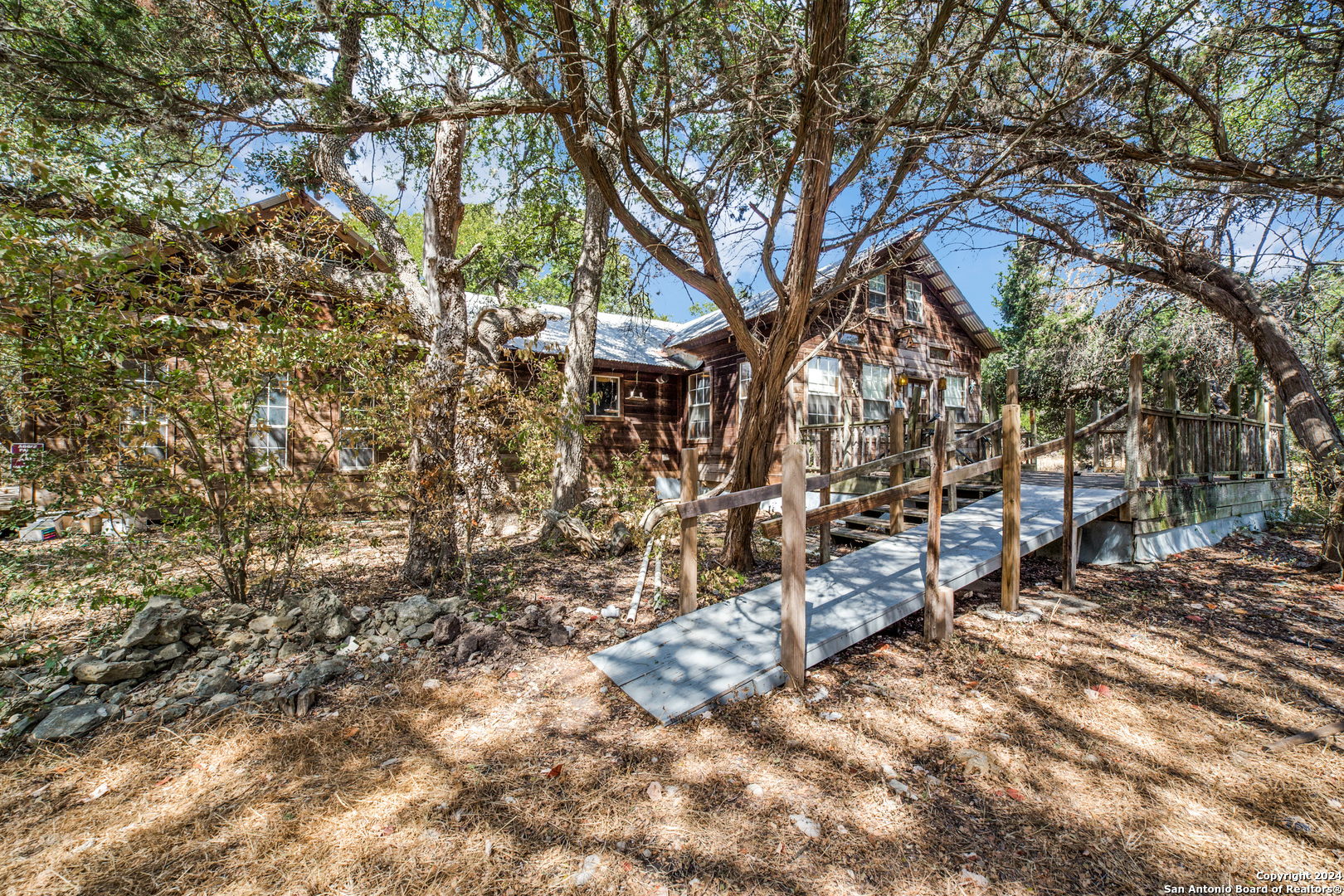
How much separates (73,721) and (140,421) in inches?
74.7

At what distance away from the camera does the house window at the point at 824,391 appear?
531 inches

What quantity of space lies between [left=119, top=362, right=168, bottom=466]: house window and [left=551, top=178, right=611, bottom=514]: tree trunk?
5.13 metres

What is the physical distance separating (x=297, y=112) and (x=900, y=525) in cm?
733

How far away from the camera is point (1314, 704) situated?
3.41 m

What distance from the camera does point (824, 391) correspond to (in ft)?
44.9

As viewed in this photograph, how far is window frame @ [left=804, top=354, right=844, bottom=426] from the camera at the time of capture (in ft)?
43.9

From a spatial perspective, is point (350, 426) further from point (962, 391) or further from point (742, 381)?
point (962, 391)

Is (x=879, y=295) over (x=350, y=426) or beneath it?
over

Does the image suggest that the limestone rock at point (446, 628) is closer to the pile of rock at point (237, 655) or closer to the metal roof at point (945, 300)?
the pile of rock at point (237, 655)

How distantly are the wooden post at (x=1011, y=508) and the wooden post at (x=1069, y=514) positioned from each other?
25.2 inches

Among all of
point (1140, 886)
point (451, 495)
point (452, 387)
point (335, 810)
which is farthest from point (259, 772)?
point (1140, 886)

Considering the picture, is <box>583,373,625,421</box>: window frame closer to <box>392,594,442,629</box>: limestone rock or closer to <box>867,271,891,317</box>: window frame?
<box>867,271,891,317</box>: window frame

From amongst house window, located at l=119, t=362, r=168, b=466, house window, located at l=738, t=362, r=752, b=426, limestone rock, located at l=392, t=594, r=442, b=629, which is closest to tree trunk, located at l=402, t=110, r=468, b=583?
limestone rock, located at l=392, t=594, r=442, b=629

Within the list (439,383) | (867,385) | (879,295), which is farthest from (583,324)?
(879,295)
